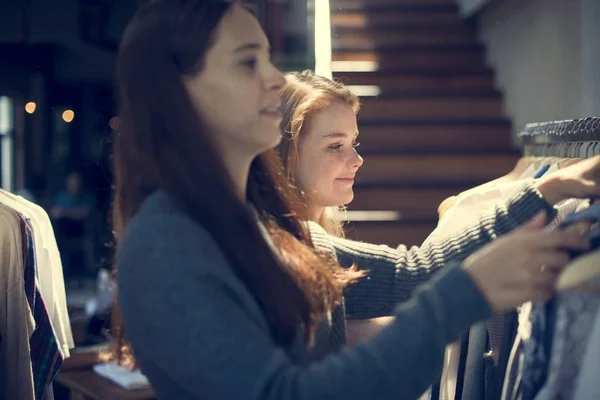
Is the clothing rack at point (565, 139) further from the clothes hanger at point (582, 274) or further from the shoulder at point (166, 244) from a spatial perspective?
the shoulder at point (166, 244)

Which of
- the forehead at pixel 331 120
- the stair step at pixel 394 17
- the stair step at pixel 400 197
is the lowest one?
the stair step at pixel 400 197

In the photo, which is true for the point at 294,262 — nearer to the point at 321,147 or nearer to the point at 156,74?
the point at 156,74

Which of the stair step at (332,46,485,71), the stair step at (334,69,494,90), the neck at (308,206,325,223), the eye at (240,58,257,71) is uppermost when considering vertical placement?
the stair step at (332,46,485,71)

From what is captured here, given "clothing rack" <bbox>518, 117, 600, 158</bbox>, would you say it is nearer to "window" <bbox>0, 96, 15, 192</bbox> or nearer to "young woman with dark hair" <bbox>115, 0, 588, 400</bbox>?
"young woman with dark hair" <bbox>115, 0, 588, 400</bbox>

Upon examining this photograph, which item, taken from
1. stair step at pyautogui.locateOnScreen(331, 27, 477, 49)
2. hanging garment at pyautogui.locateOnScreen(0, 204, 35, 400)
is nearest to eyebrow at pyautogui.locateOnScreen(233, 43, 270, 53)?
hanging garment at pyautogui.locateOnScreen(0, 204, 35, 400)

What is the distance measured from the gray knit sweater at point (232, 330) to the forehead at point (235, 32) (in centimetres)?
23

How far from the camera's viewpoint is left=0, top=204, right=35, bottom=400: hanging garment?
7.91 feet

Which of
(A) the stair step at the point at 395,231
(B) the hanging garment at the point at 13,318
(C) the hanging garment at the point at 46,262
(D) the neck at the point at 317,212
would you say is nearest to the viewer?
(D) the neck at the point at 317,212

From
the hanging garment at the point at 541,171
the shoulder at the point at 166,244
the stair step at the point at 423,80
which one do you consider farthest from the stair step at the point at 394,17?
the shoulder at the point at 166,244

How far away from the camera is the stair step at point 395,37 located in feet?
20.0

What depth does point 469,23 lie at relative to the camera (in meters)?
6.62

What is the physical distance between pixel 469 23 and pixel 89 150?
4.30 m

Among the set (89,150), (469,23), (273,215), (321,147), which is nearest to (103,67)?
(89,150)

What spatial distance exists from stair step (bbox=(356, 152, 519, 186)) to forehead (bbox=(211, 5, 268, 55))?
12.6ft
